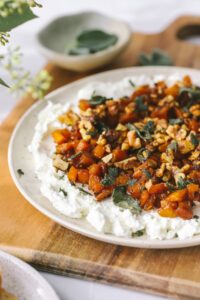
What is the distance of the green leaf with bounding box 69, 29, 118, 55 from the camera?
426 centimetres

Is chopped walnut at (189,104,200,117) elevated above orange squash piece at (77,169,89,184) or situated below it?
below

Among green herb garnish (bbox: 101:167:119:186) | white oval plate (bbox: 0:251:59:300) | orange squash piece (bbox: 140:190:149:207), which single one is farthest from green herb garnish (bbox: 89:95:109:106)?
white oval plate (bbox: 0:251:59:300)

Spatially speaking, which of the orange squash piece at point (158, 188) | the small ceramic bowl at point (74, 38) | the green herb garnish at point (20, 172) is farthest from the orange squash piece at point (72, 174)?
the small ceramic bowl at point (74, 38)

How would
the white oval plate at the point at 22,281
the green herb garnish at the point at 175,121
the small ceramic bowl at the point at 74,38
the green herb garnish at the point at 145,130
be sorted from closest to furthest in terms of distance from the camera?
the white oval plate at the point at 22,281 < the green herb garnish at the point at 145,130 < the green herb garnish at the point at 175,121 < the small ceramic bowl at the point at 74,38

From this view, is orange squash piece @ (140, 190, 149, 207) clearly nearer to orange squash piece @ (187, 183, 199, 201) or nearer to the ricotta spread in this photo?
the ricotta spread

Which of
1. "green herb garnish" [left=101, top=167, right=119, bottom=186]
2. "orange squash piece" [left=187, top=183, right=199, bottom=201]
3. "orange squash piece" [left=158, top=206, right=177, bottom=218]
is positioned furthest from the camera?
"green herb garnish" [left=101, top=167, right=119, bottom=186]

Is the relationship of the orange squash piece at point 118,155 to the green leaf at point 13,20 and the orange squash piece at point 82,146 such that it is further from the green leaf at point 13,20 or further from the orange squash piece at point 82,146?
the green leaf at point 13,20

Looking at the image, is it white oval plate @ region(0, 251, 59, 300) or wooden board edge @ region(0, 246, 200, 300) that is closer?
white oval plate @ region(0, 251, 59, 300)

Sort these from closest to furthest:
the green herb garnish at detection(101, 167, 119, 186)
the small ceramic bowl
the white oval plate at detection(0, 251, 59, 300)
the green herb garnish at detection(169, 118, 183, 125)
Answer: the white oval plate at detection(0, 251, 59, 300)
the green herb garnish at detection(101, 167, 119, 186)
the green herb garnish at detection(169, 118, 183, 125)
the small ceramic bowl

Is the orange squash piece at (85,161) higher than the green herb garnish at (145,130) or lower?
higher

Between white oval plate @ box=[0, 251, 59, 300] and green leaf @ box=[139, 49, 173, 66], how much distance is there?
81.9 inches

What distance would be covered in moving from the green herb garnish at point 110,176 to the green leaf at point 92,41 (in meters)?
1.41

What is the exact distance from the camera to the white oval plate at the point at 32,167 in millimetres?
2705

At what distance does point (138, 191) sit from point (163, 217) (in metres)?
0.21
